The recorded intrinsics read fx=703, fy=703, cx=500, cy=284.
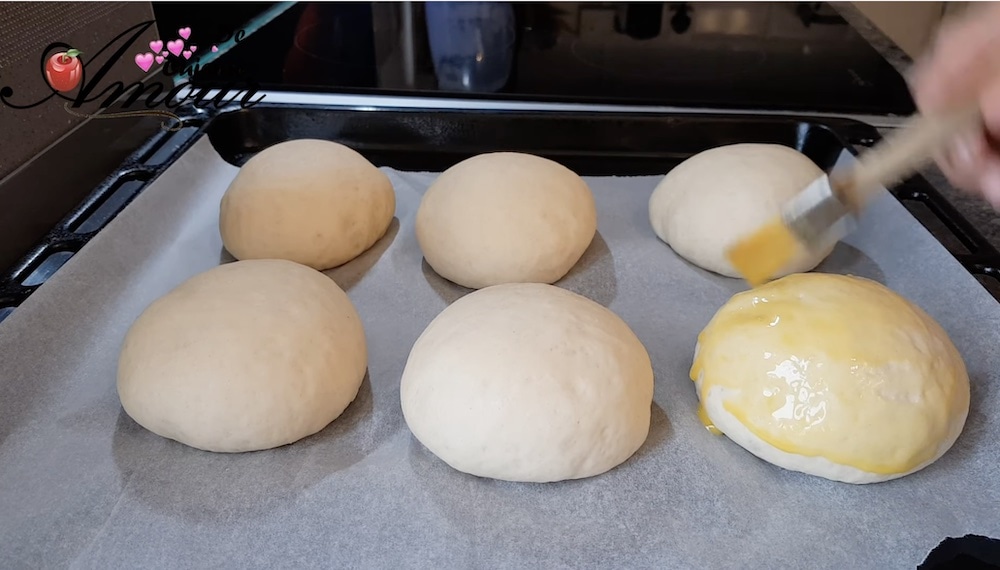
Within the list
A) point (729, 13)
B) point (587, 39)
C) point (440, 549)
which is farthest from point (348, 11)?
point (440, 549)

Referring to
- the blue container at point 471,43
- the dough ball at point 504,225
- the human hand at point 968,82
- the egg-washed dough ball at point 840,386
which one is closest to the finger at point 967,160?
the human hand at point 968,82

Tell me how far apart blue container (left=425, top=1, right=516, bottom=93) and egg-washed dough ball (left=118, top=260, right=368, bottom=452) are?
106 centimetres

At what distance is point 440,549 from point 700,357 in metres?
0.53

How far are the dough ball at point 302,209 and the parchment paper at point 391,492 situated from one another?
0.74 feet

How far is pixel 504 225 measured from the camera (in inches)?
53.3

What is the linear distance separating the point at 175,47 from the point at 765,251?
165 cm

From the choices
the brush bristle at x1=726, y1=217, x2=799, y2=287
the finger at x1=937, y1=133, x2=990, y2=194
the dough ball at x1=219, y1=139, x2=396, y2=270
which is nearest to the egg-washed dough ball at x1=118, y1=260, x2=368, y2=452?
the dough ball at x1=219, y1=139, x2=396, y2=270

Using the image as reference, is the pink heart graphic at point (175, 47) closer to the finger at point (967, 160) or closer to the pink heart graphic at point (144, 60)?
the pink heart graphic at point (144, 60)

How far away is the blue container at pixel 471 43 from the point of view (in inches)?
Result: 81.4

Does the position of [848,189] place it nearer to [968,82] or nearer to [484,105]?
[968,82]

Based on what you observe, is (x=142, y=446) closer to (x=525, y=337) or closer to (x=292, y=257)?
(x=292, y=257)

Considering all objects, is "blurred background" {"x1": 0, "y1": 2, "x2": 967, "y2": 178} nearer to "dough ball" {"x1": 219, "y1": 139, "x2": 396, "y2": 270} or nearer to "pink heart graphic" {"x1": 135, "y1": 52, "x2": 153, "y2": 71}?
"pink heart graphic" {"x1": 135, "y1": 52, "x2": 153, "y2": 71}

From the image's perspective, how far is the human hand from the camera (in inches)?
36.0

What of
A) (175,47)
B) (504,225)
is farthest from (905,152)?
(175,47)
